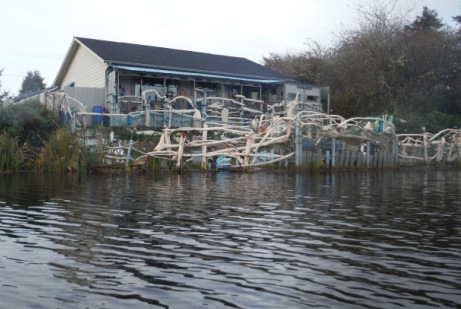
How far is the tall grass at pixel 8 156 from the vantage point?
2570cm

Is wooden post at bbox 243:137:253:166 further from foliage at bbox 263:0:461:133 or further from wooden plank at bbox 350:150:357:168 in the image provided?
foliage at bbox 263:0:461:133

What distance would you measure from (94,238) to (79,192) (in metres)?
7.96

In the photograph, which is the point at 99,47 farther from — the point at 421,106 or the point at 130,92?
the point at 421,106

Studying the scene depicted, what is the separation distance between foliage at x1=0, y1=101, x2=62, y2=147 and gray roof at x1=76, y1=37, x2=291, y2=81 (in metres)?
7.68

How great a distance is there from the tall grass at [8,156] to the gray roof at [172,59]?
10.4m

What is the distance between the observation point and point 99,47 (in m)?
38.1

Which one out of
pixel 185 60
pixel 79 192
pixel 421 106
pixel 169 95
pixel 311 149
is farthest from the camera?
pixel 421 106

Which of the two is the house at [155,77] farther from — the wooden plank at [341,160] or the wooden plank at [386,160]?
the wooden plank at [341,160]

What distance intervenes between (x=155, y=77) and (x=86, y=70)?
5786mm

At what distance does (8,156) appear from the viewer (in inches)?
1016

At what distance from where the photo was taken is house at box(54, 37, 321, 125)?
3516 centimetres

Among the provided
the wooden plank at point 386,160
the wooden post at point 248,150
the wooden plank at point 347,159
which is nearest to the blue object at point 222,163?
the wooden post at point 248,150

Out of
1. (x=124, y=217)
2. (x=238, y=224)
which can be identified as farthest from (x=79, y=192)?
(x=238, y=224)

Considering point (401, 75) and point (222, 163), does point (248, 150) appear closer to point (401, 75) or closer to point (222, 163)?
point (222, 163)
